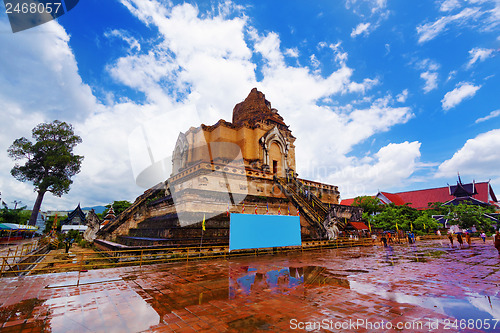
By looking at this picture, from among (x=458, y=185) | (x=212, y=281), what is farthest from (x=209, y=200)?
(x=458, y=185)

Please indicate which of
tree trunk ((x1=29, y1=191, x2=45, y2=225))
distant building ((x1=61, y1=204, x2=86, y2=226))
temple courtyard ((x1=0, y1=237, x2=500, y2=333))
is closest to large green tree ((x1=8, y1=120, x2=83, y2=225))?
tree trunk ((x1=29, y1=191, x2=45, y2=225))

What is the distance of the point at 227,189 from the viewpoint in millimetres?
17328

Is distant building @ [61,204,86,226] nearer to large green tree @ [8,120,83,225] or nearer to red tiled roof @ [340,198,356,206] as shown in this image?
large green tree @ [8,120,83,225]

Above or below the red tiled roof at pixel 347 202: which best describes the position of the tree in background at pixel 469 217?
below

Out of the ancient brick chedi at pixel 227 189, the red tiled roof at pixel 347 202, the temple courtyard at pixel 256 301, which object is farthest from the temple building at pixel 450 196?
the temple courtyard at pixel 256 301

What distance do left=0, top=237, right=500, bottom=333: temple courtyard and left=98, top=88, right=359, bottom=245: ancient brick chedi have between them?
16.1 feet

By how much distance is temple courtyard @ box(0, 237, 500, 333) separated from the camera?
151 inches

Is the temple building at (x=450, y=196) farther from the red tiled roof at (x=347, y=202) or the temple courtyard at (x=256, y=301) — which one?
the temple courtyard at (x=256, y=301)

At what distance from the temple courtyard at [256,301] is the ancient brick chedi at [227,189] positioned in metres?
4.91

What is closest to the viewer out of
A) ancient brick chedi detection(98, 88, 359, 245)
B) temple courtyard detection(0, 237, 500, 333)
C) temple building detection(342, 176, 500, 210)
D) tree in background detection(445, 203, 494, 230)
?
temple courtyard detection(0, 237, 500, 333)

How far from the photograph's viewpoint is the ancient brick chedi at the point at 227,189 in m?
13.9

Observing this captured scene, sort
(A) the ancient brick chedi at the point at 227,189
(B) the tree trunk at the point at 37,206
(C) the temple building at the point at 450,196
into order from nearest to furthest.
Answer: (A) the ancient brick chedi at the point at 227,189 < (B) the tree trunk at the point at 37,206 < (C) the temple building at the point at 450,196

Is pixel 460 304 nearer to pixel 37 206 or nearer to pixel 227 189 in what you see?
pixel 227 189

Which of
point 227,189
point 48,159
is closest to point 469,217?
point 227,189
